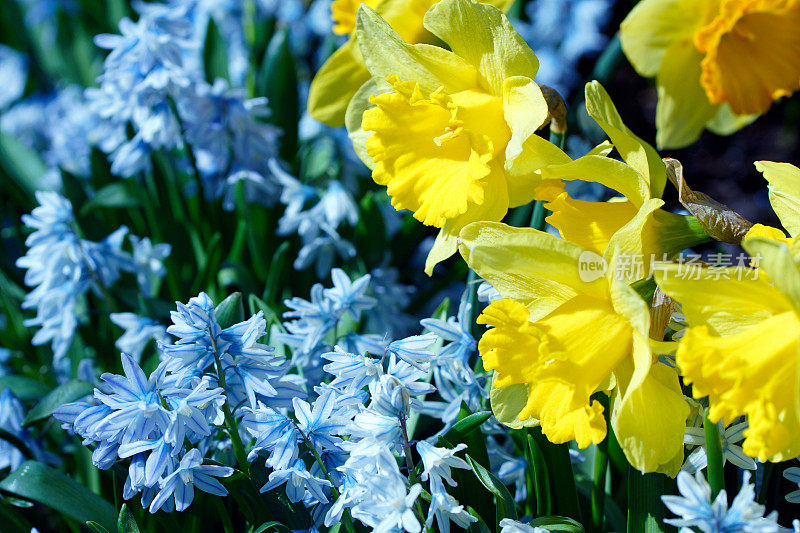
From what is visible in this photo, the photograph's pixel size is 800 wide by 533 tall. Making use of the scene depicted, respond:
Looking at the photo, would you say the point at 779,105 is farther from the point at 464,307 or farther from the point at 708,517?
the point at 708,517

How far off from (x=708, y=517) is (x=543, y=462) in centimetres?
30

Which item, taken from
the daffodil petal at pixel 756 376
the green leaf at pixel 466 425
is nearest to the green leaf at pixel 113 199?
the green leaf at pixel 466 425

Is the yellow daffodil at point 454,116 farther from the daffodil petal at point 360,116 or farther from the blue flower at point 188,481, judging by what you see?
the blue flower at point 188,481

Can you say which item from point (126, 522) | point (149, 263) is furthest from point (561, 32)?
point (126, 522)

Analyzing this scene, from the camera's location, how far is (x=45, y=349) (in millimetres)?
1851

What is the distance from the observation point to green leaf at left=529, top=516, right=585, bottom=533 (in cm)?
102

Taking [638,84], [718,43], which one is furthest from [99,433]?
[638,84]

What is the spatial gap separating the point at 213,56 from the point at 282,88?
324mm

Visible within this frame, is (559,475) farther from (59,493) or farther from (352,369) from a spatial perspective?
(59,493)

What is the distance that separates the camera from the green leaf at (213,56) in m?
2.29

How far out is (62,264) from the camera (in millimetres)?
1581

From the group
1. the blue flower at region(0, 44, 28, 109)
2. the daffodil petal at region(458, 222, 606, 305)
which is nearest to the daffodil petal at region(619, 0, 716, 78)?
the daffodil petal at region(458, 222, 606, 305)

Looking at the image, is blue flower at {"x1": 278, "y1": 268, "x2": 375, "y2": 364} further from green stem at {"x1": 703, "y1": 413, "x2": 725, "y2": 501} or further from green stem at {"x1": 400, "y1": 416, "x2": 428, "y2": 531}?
green stem at {"x1": 703, "y1": 413, "x2": 725, "y2": 501}

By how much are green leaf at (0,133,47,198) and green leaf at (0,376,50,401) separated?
3.06 feet
